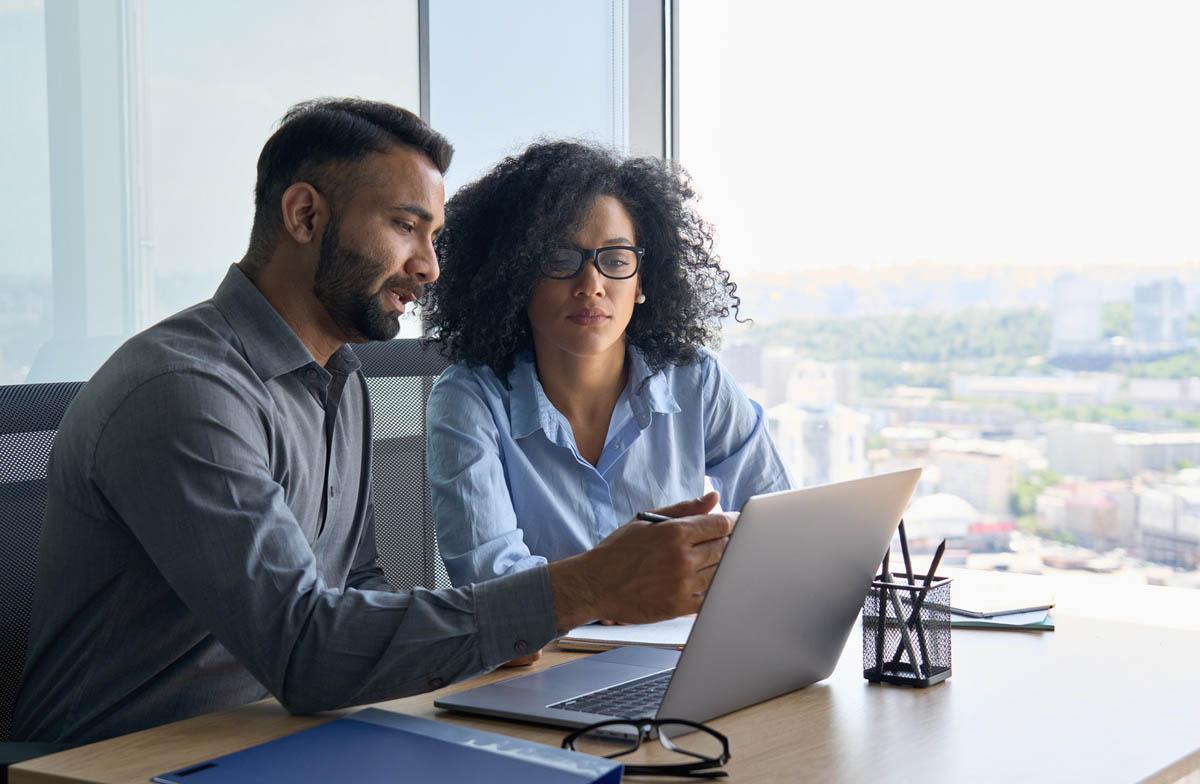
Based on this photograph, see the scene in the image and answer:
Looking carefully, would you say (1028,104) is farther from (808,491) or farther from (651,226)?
(808,491)

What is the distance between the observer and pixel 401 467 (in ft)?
6.04

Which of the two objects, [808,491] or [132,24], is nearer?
[808,491]

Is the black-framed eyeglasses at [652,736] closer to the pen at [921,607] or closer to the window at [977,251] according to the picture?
the pen at [921,607]

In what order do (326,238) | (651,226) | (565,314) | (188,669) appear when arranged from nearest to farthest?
(188,669) → (326,238) → (565,314) → (651,226)

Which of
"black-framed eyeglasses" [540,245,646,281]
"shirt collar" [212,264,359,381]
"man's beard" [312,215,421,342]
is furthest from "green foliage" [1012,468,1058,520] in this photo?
"shirt collar" [212,264,359,381]

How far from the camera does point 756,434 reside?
6.66 feet

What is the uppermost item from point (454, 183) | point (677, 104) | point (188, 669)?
point (677, 104)

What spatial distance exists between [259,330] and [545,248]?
654mm

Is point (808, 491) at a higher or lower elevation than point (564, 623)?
higher

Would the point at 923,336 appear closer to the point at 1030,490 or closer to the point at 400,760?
the point at 1030,490

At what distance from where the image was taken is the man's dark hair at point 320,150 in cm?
150

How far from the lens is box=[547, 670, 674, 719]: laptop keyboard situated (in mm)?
1085

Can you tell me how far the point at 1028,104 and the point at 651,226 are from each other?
125cm

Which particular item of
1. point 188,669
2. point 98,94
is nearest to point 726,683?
point 188,669
